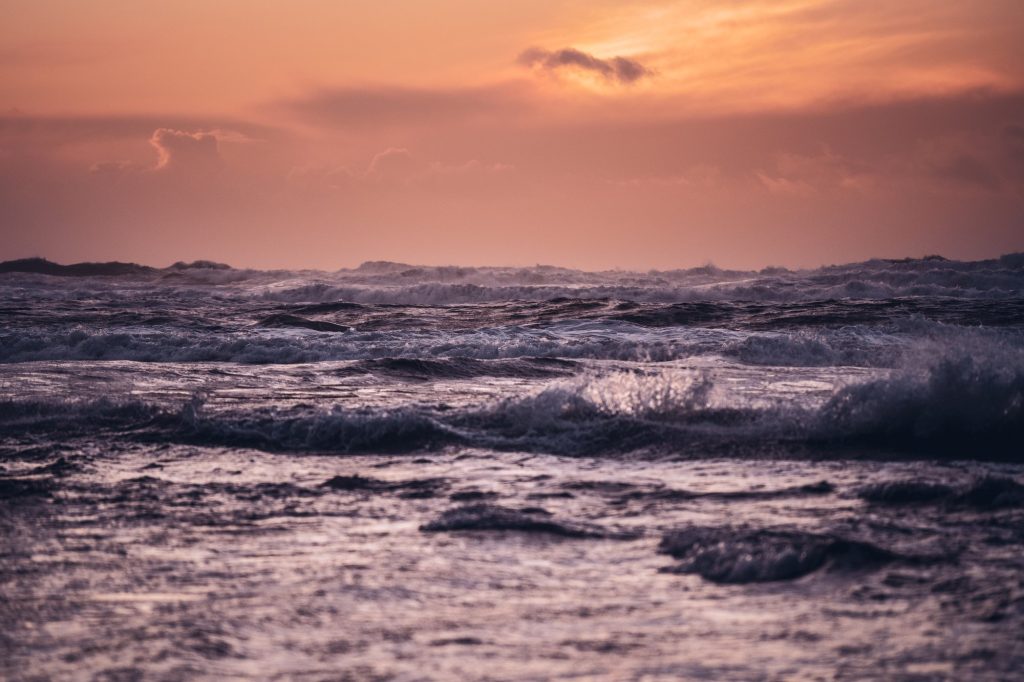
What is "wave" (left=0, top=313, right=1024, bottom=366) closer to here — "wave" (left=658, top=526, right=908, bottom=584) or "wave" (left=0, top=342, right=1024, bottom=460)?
"wave" (left=0, top=342, right=1024, bottom=460)

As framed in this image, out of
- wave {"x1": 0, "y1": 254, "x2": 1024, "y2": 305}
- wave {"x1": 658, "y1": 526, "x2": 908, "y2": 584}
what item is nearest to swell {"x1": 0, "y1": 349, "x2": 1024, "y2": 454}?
wave {"x1": 658, "y1": 526, "x2": 908, "y2": 584}

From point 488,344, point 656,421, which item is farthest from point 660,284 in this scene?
point 656,421

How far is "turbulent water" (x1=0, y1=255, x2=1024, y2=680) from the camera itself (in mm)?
3402

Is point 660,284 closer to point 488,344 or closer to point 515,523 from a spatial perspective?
point 488,344

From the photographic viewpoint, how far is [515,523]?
198 inches

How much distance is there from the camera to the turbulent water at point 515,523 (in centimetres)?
340

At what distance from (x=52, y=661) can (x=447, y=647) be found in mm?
1308

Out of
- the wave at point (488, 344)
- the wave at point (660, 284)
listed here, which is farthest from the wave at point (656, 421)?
the wave at point (660, 284)

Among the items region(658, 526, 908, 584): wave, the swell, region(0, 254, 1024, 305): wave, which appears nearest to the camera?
region(658, 526, 908, 584): wave

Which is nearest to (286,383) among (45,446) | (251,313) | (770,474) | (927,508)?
(45,446)

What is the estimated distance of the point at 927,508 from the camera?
17.1 feet

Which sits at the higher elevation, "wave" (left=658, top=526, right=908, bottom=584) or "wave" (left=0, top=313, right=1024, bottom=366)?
"wave" (left=0, top=313, right=1024, bottom=366)

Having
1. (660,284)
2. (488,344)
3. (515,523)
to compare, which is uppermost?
(660,284)

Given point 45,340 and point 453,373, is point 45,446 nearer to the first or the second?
point 453,373
